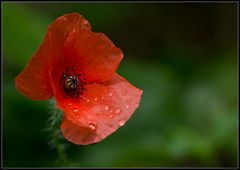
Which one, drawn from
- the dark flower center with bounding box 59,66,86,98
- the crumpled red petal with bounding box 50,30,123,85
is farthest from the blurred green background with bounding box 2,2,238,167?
the crumpled red petal with bounding box 50,30,123,85

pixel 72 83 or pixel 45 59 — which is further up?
pixel 45 59

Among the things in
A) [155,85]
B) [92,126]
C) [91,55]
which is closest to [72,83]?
[91,55]

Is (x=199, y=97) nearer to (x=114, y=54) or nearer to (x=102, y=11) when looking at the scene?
(x=102, y=11)

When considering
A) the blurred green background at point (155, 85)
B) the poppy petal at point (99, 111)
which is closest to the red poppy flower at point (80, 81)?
the poppy petal at point (99, 111)

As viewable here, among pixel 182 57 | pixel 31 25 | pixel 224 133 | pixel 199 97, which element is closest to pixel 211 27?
pixel 182 57

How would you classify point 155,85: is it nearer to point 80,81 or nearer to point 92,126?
point 80,81

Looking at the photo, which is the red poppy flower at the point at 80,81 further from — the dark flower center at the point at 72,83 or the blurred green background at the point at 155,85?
the blurred green background at the point at 155,85

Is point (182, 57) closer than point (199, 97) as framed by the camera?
No
